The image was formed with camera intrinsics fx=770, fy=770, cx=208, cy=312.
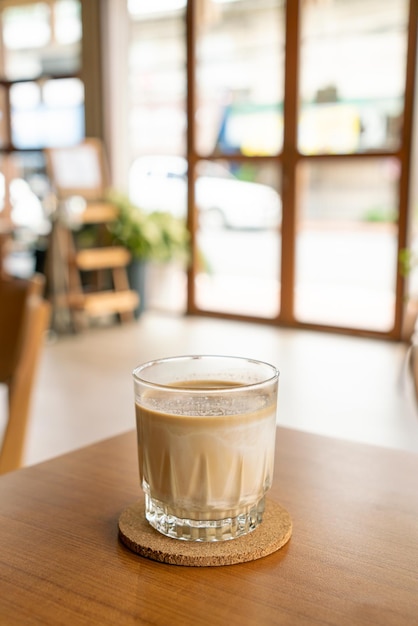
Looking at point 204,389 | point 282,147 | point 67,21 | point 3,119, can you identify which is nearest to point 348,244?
point 282,147

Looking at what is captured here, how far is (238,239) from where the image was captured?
589 cm

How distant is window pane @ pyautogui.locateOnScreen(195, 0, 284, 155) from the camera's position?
5488 mm

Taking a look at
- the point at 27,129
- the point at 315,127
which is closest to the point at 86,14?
the point at 27,129

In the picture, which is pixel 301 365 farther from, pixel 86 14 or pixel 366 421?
pixel 86 14

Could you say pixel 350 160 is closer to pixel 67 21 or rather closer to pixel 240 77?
pixel 240 77

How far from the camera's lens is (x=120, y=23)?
19.8 ft

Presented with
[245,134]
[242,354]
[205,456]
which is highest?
[245,134]

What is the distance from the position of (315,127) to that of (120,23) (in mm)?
1871

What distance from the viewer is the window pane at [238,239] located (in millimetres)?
5707

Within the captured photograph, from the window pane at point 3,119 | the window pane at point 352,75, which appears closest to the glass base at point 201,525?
the window pane at point 352,75

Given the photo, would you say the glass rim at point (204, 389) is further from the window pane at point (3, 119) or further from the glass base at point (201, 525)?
the window pane at point (3, 119)

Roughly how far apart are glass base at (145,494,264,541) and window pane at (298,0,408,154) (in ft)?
15.2

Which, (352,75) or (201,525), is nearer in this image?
(201,525)

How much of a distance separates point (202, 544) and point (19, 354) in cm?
91
